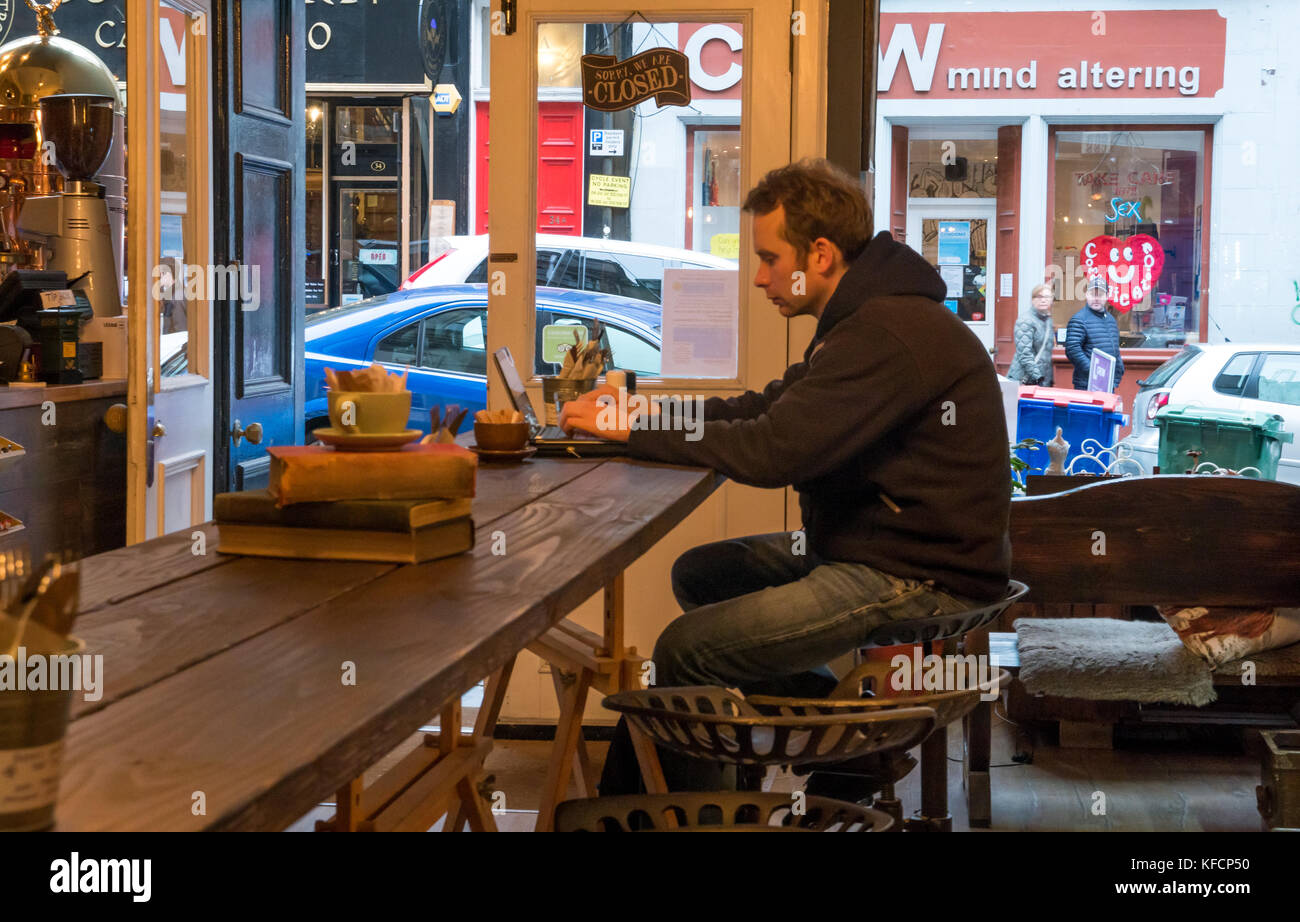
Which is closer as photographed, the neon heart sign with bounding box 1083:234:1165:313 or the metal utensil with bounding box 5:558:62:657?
the metal utensil with bounding box 5:558:62:657

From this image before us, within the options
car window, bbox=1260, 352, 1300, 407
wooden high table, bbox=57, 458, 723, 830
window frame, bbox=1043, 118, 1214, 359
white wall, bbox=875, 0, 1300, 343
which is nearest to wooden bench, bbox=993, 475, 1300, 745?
wooden high table, bbox=57, 458, 723, 830

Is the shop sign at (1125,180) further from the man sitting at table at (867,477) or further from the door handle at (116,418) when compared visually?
the man sitting at table at (867,477)

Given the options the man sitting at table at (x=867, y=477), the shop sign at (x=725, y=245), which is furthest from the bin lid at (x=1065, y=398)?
the man sitting at table at (x=867, y=477)

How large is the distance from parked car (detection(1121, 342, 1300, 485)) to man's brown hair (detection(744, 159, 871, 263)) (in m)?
5.30

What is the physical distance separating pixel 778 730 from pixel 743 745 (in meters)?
0.06

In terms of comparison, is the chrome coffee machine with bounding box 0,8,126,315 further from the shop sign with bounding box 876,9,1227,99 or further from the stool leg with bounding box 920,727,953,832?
the shop sign with bounding box 876,9,1227,99

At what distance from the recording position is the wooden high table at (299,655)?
0.85m

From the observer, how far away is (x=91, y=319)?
430 cm

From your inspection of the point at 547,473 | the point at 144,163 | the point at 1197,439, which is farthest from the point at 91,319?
the point at 1197,439

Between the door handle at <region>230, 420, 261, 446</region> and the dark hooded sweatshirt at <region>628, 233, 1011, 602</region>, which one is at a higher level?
the dark hooded sweatshirt at <region>628, 233, 1011, 602</region>

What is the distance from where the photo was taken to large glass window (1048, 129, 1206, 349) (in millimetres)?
10961

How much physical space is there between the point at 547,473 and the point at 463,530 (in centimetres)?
86

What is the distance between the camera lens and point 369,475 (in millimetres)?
1599
